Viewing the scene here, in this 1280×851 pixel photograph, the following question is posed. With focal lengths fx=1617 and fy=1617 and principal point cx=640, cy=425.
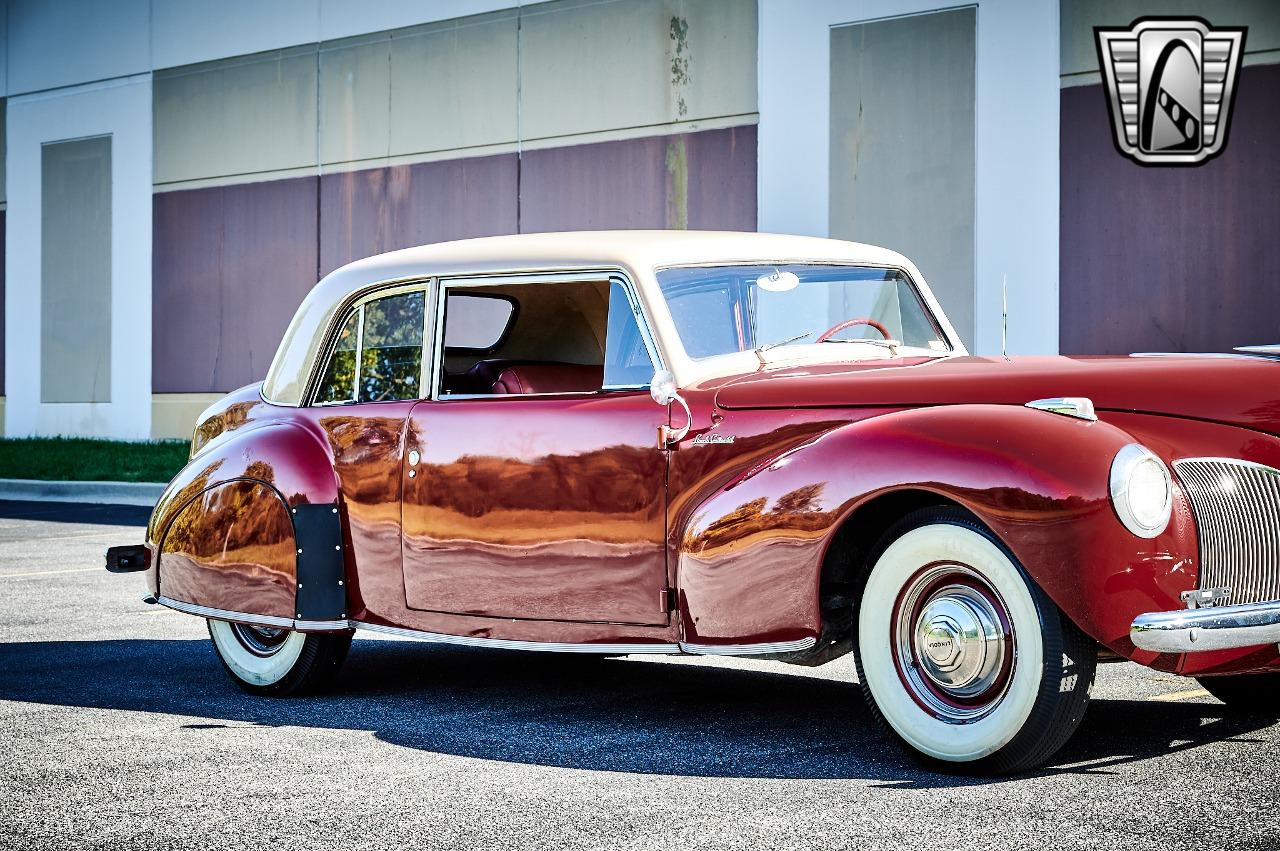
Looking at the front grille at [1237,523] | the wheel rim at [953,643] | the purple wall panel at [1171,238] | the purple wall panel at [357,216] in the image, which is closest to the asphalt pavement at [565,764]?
the wheel rim at [953,643]

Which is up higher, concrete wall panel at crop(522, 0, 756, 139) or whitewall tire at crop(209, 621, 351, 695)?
concrete wall panel at crop(522, 0, 756, 139)

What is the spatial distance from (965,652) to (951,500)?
1.43 feet

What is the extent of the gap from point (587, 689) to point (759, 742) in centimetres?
131

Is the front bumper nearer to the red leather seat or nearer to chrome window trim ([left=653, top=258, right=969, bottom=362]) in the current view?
chrome window trim ([left=653, top=258, right=969, bottom=362])

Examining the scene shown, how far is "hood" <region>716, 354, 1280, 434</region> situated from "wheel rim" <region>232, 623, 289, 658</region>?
2.30 m

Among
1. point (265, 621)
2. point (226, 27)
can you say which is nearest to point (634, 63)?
point (226, 27)

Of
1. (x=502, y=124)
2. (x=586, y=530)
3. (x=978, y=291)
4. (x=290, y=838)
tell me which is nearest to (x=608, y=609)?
(x=586, y=530)

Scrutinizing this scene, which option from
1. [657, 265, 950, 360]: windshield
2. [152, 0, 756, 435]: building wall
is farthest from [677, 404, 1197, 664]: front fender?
[152, 0, 756, 435]: building wall

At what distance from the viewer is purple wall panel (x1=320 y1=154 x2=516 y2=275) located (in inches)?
872

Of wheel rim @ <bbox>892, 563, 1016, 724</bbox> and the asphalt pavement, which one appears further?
wheel rim @ <bbox>892, 563, 1016, 724</bbox>

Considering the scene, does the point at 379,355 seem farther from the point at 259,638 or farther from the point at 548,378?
the point at 259,638

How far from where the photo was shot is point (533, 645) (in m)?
5.60

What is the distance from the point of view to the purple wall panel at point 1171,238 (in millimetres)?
15859

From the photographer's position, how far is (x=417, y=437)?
6012 millimetres
